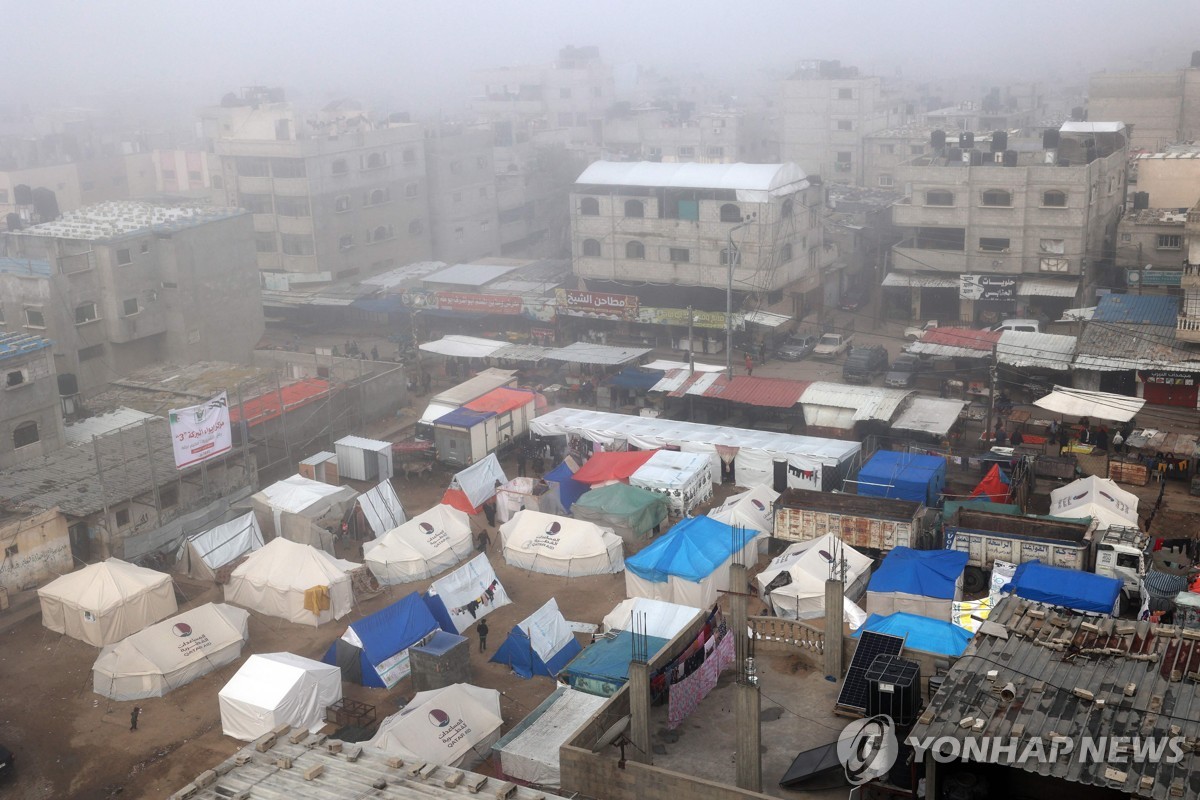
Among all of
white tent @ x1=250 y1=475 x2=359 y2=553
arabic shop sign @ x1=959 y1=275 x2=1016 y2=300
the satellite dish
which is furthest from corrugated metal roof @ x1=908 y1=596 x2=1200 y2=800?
arabic shop sign @ x1=959 y1=275 x2=1016 y2=300

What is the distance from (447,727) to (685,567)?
7.03m

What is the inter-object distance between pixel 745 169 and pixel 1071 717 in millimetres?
35475

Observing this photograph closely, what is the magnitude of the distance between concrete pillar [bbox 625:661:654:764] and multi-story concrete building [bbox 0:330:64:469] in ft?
74.1

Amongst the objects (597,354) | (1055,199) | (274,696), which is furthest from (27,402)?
(1055,199)

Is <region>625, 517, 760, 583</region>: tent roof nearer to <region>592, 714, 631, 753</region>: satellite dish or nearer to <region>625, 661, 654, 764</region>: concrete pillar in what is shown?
<region>592, 714, 631, 753</region>: satellite dish

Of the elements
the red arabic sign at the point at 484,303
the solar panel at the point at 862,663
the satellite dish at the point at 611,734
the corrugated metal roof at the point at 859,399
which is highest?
the solar panel at the point at 862,663

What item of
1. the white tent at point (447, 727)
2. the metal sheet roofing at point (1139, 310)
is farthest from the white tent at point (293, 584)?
the metal sheet roofing at point (1139, 310)

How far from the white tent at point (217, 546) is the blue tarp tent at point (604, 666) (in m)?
10.4

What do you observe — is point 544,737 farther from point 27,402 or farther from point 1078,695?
point 27,402

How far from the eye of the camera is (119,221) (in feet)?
133

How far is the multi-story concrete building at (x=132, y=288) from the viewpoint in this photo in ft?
121

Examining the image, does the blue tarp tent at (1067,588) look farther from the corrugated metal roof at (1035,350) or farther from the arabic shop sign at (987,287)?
the arabic shop sign at (987,287)

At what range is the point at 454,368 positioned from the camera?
138ft

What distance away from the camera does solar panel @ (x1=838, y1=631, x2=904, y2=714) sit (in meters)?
13.5
